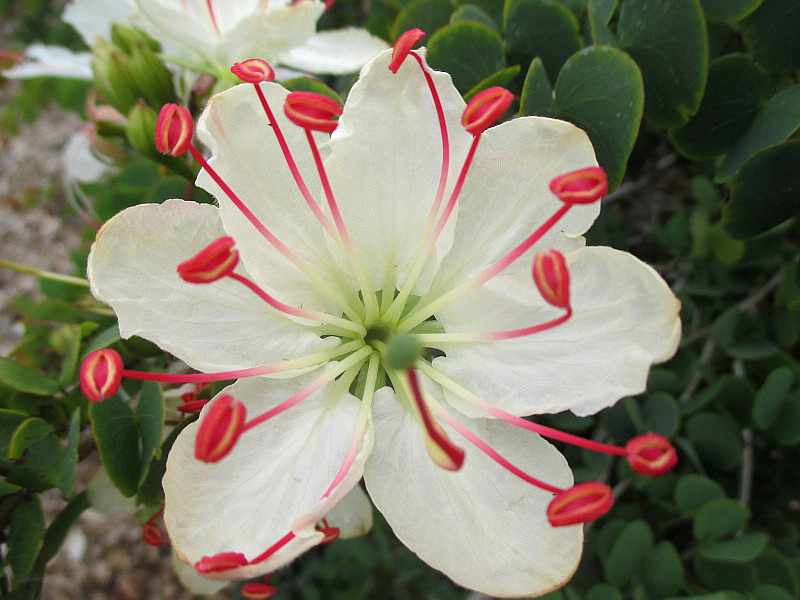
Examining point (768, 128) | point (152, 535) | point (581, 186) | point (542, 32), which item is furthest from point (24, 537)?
point (768, 128)

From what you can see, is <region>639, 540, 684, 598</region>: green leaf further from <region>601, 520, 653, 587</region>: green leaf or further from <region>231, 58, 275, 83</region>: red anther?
<region>231, 58, 275, 83</region>: red anther

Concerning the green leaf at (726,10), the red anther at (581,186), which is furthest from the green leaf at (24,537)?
the green leaf at (726,10)

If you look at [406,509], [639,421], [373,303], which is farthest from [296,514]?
[639,421]

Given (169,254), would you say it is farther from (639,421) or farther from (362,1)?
(362,1)

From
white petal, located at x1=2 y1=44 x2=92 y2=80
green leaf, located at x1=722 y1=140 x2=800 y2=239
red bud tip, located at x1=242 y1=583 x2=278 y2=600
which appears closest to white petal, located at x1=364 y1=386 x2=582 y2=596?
red bud tip, located at x1=242 y1=583 x2=278 y2=600

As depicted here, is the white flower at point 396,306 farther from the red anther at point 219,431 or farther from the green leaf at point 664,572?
the green leaf at point 664,572
